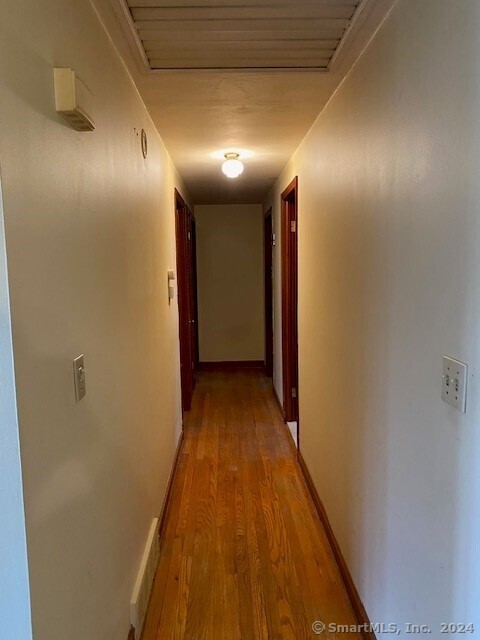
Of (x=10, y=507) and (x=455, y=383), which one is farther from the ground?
(x=455, y=383)

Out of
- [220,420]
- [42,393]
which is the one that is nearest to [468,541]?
[42,393]

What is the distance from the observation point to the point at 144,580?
1757 millimetres

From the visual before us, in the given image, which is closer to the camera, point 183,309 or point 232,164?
→ point 232,164

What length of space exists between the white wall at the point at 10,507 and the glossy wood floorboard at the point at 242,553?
3.57 ft

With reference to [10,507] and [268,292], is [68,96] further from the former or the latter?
[268,292]

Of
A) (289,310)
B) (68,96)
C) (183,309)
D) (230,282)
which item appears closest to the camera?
(68,96)

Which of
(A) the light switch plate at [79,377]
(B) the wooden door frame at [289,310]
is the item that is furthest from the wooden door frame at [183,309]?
(A) the light switch plate at [79,377]

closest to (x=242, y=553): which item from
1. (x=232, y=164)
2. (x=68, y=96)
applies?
(x=68, y=96)

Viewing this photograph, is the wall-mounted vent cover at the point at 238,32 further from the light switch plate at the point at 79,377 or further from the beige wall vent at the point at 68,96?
the light switch plate at the point at 79,377

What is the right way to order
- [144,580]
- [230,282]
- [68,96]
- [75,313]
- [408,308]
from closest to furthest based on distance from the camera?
[68,96], [75,313], [408,308], [144,580], [230,282]

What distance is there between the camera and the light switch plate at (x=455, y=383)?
0.96 m

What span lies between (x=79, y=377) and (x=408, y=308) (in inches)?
36.3

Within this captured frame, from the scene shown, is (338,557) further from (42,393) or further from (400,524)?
(42,393)

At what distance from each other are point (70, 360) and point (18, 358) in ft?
0.84
